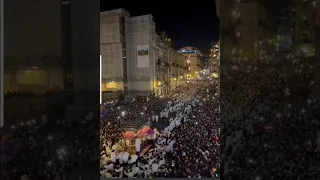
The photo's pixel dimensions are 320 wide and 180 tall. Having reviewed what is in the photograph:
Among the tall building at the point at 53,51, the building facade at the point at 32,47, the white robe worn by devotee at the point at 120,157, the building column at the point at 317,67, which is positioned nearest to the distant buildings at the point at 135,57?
the white robe worn by devotee at the point at 120,157

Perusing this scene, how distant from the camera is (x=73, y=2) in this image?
238cm

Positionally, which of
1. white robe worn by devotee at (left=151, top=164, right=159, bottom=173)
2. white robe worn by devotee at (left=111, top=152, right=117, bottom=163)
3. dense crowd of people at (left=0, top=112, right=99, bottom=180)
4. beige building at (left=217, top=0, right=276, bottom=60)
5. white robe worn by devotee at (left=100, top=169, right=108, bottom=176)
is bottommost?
white robe worn by devotee at (left=100, top=169, right=108, bottom=176)

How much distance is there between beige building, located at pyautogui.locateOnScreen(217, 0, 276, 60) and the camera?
227cm

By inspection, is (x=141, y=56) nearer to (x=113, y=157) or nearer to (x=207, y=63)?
(x=207, y=63)

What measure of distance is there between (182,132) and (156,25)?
1.37 metres

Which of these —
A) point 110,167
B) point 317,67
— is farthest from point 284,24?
point 110,167

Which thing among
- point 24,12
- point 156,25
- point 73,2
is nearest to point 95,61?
point 73,2

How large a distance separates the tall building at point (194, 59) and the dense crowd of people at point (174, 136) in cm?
15

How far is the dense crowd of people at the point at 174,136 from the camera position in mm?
3766

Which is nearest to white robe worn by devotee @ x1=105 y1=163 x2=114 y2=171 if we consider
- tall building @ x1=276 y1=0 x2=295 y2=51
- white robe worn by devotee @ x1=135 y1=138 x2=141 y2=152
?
white robe worn by devotee @ x1=135 y1=138 x2=141 y2=152

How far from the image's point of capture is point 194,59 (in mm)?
3977

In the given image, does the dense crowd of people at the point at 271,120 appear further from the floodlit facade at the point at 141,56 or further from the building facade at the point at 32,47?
the floodlit facade at the point at 141,56

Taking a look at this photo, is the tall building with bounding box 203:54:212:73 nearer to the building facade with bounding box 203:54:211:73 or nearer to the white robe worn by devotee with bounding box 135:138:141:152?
the building facade with bounding box 203:54:211:73

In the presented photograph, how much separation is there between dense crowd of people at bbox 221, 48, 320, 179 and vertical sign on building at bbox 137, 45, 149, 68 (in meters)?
1.82
